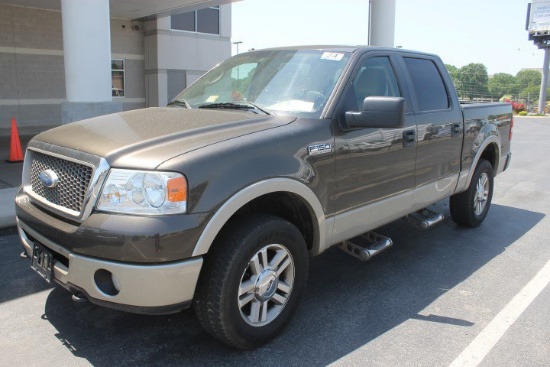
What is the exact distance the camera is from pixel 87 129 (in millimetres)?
3449

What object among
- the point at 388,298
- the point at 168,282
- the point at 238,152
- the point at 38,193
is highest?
the point at 238,152

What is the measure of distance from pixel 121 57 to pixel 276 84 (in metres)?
17.5

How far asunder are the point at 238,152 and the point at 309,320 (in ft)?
4.83

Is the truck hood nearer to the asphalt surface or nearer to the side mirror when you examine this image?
the side mirror

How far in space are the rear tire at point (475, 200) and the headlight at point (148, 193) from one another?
4.24 metres

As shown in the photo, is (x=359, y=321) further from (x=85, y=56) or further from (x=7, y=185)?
(x=85, y=56)

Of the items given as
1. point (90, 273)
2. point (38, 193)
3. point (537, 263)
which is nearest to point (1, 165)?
point (38, 193)

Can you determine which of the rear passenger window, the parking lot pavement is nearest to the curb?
the parking lot pavement

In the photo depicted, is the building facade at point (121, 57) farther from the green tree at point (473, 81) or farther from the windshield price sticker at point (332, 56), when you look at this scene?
the green tree at point (473, 81)

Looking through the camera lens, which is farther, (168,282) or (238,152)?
(238,152)

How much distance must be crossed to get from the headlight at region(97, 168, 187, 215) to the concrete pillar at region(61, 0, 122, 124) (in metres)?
7.10

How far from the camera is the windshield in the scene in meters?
3.80

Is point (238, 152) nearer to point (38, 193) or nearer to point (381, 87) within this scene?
point (38, 193)

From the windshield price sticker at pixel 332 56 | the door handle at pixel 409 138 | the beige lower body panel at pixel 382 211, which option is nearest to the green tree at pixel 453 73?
the beige lower body panel at pixel 382 211
